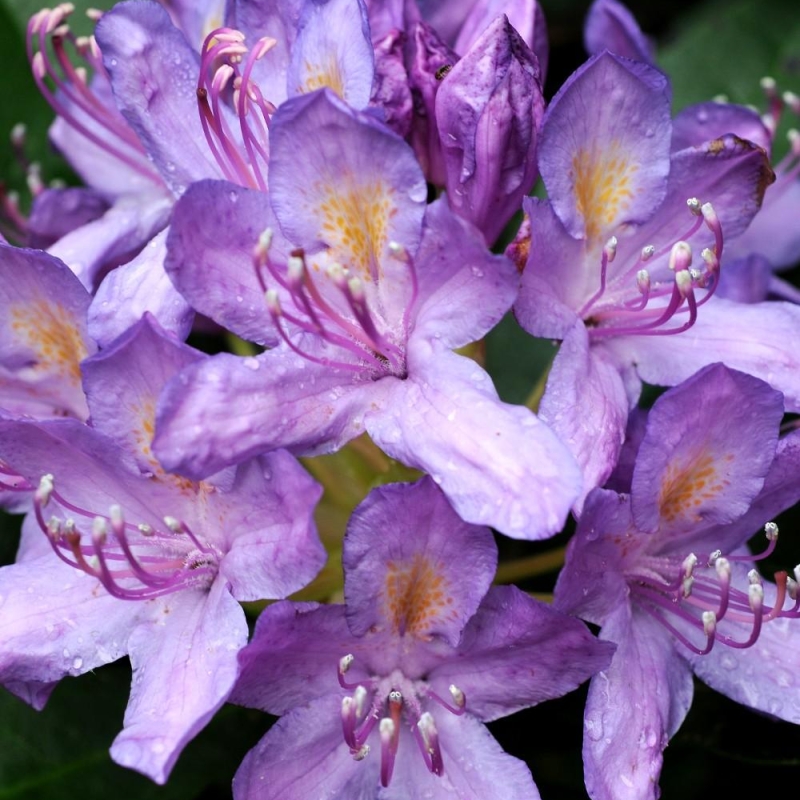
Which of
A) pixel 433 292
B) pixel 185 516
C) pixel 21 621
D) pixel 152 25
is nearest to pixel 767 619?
pixel 433 292

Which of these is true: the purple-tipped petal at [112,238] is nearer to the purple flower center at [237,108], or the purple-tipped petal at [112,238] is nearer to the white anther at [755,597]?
the purple flower center at [237,108]

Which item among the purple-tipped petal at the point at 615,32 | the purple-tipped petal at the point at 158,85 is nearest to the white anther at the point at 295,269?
the purple-tipped petal at the point at 158,85

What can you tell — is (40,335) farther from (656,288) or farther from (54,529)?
(656,288)

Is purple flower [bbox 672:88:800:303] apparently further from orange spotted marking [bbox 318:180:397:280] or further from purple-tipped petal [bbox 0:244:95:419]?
purple-tipped petal [bbox 0:244:95:419]

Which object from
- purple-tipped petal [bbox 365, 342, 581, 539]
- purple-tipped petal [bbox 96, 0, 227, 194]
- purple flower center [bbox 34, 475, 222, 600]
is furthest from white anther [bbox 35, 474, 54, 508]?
purple-tipped petal [bbox 96, 0, 227, 194]

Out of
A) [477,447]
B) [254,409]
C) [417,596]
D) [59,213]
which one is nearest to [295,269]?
[254,409]

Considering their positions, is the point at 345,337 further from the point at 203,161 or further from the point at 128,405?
the point at 203,161
